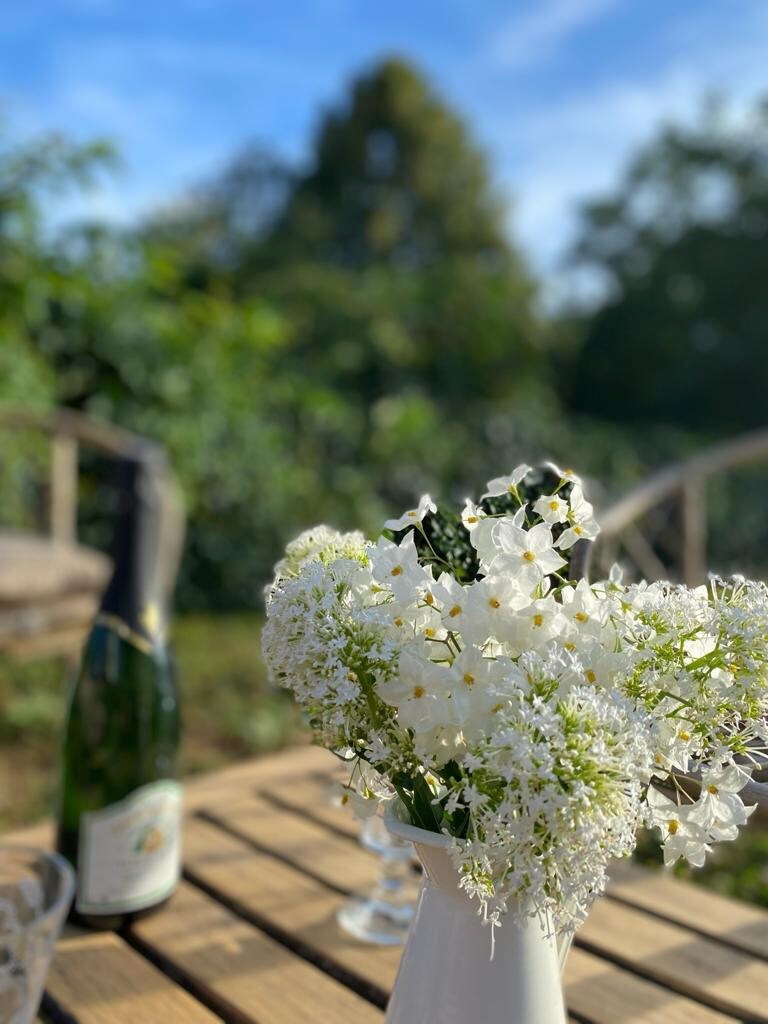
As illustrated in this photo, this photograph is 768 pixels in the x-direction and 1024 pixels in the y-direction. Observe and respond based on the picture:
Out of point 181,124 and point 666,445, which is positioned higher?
point 181,124

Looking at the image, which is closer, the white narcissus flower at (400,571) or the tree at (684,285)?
the white narcissus flower at (400,571)

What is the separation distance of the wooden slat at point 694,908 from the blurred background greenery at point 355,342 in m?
0.56

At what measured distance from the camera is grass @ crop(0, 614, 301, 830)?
9.45ft

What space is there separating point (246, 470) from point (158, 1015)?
450 centimetres

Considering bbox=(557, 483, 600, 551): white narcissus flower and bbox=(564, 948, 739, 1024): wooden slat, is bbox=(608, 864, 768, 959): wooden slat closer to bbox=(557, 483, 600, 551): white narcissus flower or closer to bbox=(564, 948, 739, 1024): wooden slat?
bbox=(564, 948, 739, 1024): wooden slat

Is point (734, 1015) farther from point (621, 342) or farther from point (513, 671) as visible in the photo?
point (621, 342)

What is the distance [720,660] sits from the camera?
49 centimetres

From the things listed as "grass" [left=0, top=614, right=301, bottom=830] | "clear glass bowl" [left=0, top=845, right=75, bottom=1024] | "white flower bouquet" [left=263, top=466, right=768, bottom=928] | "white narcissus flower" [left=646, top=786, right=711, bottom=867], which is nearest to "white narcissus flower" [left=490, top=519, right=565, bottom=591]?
"white flower bouquet" [left=263, top=466, right=768, bottom=928]

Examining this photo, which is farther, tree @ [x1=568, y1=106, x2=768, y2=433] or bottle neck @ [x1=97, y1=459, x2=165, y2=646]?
tree @ [x1=568, y1=106, x2=768, y2=433]

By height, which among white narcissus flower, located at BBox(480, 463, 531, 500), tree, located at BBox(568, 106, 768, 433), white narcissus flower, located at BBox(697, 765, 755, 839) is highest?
tree, located at BBox(568, 106, 768, 433)

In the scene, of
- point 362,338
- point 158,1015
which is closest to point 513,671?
point 158,1015

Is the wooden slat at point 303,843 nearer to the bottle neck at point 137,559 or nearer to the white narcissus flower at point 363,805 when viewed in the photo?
the bottle neck at point 137,559

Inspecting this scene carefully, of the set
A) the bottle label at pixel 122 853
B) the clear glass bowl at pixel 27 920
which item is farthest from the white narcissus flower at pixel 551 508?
the bottle label at pixel 122 853

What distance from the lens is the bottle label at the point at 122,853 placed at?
91 centimetres
